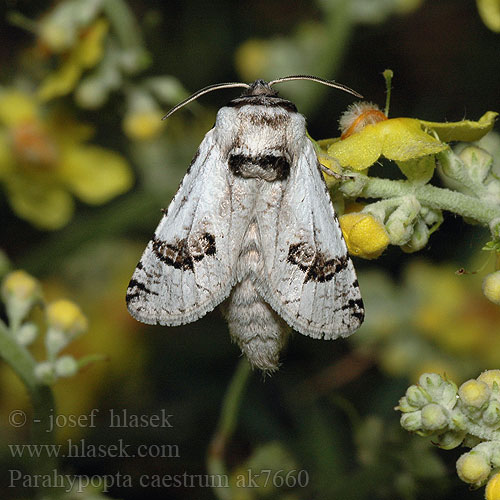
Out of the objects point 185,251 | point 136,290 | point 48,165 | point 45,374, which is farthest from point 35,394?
point 48,165

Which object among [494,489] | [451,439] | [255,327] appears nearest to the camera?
[494,489]

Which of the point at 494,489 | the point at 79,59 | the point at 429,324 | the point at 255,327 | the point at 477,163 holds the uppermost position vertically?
the point at 79,59

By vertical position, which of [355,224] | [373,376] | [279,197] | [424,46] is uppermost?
[424,46]

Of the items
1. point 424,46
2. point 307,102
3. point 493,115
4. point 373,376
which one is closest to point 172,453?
point 373,376

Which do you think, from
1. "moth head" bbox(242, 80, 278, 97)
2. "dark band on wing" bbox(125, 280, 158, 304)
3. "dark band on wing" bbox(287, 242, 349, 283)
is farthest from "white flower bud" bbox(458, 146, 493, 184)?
"dark band on wing" bbox(125, 280, 158, 304)

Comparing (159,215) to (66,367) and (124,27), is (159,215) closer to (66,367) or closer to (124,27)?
(124,27)

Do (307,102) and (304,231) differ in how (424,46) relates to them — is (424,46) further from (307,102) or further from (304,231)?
(304,231)

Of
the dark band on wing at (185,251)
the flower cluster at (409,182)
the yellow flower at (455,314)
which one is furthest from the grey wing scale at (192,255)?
the yellow flower at (455,314)
